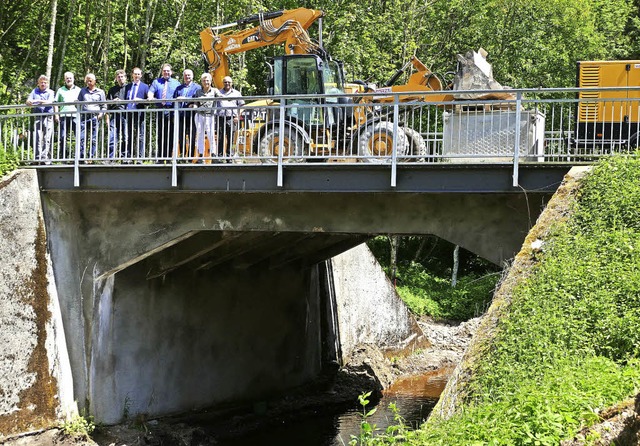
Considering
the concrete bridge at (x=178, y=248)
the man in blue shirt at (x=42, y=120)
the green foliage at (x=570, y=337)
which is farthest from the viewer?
the man in blue shirt at (x=42, y=120)

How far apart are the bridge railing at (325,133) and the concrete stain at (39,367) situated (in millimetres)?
1884

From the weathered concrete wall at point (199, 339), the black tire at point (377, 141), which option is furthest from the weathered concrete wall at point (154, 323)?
the black tire at point (377, 141)

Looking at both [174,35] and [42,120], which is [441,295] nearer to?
[174,35]

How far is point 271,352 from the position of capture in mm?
21984

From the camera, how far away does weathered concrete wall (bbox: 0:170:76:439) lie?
15805 millimetres

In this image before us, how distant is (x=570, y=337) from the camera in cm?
1009

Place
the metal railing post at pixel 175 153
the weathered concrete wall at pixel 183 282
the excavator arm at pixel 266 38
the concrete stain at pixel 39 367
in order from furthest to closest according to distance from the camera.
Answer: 1. the excavator arm at pixel 266 38
2. the concrete stain at pixel 39 367
3. the metal railing post at pixel 175 153
4. the weathered concrete wall at pixel 183 282

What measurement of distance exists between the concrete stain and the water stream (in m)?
3.85

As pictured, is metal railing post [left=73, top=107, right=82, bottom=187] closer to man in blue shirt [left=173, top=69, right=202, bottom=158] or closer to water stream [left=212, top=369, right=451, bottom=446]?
man in blue shirt [left=173, top=69, right=202, bottom=158]

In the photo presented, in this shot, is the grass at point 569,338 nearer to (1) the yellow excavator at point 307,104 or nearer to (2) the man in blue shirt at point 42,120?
(1) the yellow excavator at point 307,104

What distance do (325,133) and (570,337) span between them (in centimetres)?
730

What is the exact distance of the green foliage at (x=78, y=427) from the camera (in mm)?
16156

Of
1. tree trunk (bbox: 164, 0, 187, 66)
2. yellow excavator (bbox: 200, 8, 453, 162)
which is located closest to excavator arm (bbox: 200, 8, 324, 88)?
yellow excavator (bbox: 200, 8, 453, 162)

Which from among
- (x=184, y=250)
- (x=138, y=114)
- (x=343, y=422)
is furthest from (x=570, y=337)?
(x=343, y=422)
